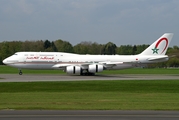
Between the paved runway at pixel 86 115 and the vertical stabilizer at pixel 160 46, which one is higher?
the vertical stabilizer at pixel 160 46

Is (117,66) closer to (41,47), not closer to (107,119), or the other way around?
(107,119)

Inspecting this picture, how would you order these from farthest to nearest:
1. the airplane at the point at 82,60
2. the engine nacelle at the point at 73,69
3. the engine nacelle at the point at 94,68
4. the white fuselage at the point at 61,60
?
1. the white fuselage at the point at 61,60
2. the airplane at the point at 82,60
3. the engine nacelle at the point at 94,68
4. the engine nacelle at the point at 73,69

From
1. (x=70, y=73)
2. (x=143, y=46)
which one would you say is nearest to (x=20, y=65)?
(x=70, y=73)

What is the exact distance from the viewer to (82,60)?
52312 mm

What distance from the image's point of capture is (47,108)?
16.6 metres

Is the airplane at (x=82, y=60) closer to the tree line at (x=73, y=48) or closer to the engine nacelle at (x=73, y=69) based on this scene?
the engine nacelle at (x=73, y=69)

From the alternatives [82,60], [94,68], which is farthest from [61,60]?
[94,68]

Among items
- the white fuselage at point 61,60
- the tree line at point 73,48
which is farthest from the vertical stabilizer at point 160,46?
the tree line at point 73,48

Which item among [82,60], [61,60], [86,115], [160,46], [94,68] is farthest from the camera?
[160,46]

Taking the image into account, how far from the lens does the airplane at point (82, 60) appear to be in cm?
5016

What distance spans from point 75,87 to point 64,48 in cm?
10692

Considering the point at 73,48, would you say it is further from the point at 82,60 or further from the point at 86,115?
the point at 86,115

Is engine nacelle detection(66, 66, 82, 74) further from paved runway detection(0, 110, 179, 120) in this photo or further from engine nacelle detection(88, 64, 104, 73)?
paved runway detection(0, 110, 179, 120)

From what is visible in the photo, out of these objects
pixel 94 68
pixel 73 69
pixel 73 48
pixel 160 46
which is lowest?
pixel 73 69
